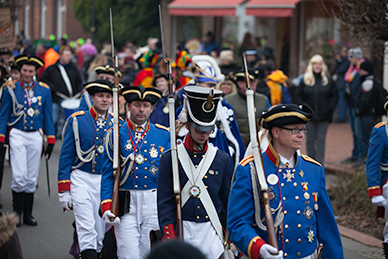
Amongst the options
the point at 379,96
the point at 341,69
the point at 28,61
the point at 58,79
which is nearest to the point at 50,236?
the point at 28,61

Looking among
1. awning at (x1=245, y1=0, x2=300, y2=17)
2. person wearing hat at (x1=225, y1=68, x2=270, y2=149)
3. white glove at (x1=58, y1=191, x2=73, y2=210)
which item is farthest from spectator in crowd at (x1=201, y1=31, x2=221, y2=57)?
white glove at (x1=58, y1=191, x2=73, y2=210)

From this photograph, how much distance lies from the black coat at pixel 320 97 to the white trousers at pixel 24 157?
16.8 feet

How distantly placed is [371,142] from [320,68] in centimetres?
563

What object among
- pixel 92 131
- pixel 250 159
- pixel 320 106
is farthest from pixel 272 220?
pixel 320 106

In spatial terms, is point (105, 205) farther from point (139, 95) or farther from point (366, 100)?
point (366, 100)

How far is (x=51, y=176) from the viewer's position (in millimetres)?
11961

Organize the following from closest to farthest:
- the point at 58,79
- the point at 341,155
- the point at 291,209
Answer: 1. the point at 291,209
2. the point at 341,155
3. the point at 58,79

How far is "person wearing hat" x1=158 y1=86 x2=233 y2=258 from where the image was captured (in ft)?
16.1

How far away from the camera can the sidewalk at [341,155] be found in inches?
324

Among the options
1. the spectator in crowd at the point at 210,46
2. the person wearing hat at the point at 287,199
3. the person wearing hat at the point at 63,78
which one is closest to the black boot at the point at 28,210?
the person wearing hat at the point at 287,199

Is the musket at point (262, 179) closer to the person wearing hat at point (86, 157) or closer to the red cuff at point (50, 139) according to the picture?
the person wearing hat at point (86, 157)

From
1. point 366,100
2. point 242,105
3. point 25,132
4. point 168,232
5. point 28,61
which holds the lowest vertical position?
point 168,232

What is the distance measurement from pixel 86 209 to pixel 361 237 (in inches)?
141

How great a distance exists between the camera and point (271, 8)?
18688 mm
